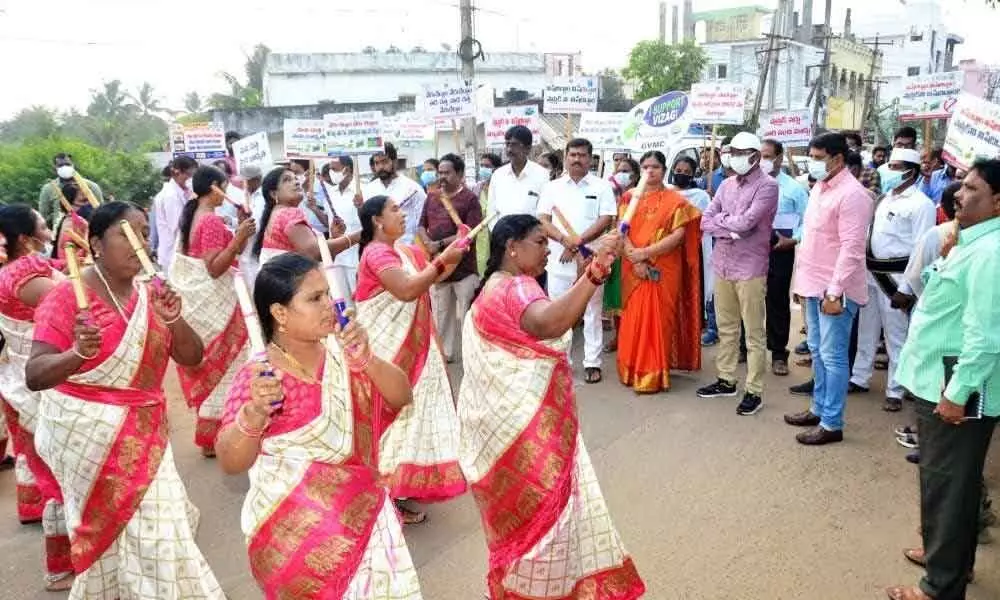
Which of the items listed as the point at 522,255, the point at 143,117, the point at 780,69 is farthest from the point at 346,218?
the point at 143,117

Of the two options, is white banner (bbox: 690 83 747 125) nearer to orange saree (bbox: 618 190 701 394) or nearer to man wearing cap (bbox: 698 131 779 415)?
orange saree (bbox: 618 190 701 394)

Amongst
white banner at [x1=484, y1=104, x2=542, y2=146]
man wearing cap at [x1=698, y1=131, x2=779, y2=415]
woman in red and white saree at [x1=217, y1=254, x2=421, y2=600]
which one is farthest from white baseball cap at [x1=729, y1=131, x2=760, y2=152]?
white banner at [x1=484, y1=104, x2=542, y2=146]

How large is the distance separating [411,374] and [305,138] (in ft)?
17.3

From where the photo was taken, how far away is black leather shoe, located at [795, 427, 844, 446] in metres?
5.04

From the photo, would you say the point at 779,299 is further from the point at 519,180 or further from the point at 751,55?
the point at 751,55

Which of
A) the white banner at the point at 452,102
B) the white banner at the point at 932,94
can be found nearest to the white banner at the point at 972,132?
the white banner at the point at 932,94

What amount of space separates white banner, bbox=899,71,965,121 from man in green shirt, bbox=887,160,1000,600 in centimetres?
546

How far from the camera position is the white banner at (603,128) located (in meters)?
9.39

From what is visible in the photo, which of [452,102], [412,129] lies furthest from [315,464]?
[412,129]

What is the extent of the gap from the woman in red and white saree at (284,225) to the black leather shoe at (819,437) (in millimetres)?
3462

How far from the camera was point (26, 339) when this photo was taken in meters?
3.96

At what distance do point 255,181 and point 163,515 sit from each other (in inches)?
249

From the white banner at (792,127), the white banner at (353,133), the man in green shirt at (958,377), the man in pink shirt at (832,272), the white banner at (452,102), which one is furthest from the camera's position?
the white banner at (452,102)

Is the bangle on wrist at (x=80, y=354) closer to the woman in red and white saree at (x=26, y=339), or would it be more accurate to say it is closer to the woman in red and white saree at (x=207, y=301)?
the woman in red and white saree at (x=26, y=339)
